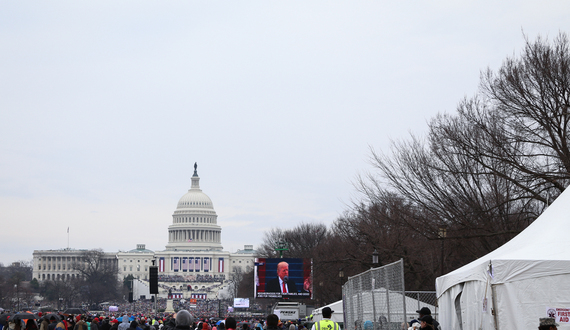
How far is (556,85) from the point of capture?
2186cm

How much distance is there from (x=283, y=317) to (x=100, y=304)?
111 m

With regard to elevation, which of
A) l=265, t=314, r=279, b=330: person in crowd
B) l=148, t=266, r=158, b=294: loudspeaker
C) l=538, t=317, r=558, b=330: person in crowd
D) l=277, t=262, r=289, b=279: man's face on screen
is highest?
l=277, t=262, r=289, b=279: man's face on screen

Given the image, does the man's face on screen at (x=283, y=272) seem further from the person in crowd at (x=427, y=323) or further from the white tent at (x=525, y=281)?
the person in crowd at (x=427, y=323)

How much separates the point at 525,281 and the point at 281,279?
35.3 metres

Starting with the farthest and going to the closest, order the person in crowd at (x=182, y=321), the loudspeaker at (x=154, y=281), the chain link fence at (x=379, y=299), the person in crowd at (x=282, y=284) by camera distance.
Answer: the person in crowd at (x=282, y=284)
the loudspeaker at (x=154, y=281)
the chain link fence at (x=379, y=299)
the person in crowd at (x=182, y=321)

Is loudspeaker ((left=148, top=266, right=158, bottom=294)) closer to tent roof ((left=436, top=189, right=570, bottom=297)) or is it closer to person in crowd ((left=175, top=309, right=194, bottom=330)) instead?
tent roof ((left=436, top=189, right=570, bottom=297))

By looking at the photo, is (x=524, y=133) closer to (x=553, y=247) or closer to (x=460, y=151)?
(x=460, y=151)

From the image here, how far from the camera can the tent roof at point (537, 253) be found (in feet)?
33.2

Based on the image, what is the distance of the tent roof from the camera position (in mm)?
10133

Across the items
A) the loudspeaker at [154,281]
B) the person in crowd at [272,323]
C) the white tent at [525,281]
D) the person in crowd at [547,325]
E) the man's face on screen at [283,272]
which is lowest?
the person in crowd at [547,325]

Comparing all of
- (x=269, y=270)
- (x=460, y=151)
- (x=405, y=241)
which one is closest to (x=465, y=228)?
(x=460, y=151)

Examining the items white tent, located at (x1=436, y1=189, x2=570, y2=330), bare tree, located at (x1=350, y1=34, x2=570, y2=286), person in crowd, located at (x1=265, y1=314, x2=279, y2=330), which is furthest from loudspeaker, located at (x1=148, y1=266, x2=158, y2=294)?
person in crowd, located at (x1=265, y1=314, x2=279, y2=330)

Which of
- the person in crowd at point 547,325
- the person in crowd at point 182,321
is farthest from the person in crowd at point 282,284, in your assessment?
the person in crowd at point 547,325

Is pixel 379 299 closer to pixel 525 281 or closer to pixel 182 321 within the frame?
pixel 525 281
